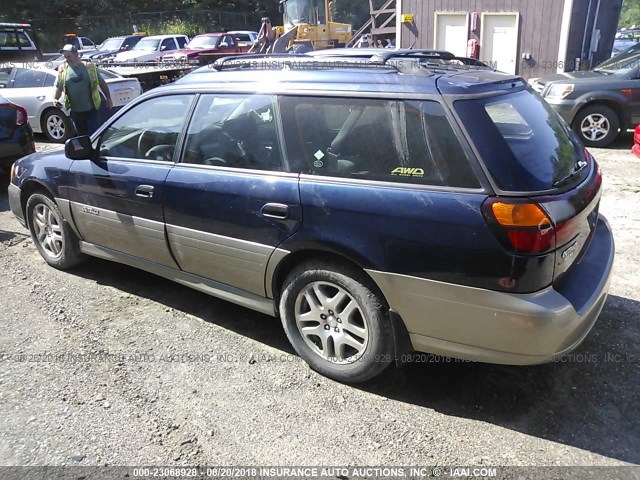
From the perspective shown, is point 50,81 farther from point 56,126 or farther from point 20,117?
point 20,117

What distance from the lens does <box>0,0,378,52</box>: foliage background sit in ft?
128

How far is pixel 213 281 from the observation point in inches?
144

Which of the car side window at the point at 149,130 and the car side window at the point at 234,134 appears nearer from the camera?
the car side window at the point at 234,134

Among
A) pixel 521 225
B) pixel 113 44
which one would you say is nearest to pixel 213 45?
pixel 113 44

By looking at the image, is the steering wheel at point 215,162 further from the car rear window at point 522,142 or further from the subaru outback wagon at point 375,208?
the car rear window at point 522,142

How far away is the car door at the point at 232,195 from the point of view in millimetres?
3170

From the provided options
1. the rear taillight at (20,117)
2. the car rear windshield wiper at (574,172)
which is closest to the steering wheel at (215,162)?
the car rear windshield wiper at (574,172)

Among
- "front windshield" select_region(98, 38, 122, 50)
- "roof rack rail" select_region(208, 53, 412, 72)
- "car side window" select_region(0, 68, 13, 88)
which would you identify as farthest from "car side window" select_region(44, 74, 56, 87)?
"front windshield" select_region(98, 38, 122, 50)

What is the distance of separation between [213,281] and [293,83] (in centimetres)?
140

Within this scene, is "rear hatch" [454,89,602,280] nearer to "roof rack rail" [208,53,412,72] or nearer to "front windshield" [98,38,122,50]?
"roof rack rail" [208,53,412,72]

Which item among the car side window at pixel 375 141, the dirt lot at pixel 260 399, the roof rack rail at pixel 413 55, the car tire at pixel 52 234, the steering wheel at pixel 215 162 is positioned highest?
the roof rack rail at pixel 413 55

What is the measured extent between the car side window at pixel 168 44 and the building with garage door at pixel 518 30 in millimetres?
12732

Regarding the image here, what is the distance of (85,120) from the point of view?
8312 mm

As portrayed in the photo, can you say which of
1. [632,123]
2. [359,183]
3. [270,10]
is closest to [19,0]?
[270,10]
